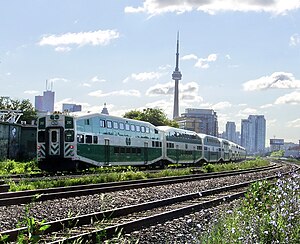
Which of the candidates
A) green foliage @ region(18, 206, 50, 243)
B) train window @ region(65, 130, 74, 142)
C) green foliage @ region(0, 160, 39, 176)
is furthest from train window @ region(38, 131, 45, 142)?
green foliage @ region(18, 206, 50, 243)

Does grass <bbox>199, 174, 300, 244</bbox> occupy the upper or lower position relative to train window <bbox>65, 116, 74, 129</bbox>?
lower

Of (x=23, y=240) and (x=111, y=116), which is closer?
(x=23, y=240)

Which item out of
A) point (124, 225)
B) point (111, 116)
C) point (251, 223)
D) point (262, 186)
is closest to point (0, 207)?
point (124, 225)

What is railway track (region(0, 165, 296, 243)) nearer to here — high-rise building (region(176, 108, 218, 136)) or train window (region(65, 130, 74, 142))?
train window (region(65, 130, 74, 142))

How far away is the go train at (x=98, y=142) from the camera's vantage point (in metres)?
25.3

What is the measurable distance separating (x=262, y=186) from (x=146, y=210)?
288cm

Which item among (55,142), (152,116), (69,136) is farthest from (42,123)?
(152,116)

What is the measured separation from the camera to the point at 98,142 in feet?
87.6

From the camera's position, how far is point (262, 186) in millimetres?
11188

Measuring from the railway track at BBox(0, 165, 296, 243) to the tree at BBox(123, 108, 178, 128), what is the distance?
91.4 metres

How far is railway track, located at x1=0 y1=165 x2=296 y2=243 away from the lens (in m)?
7.35

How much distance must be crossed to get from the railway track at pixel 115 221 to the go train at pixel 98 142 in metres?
11.4

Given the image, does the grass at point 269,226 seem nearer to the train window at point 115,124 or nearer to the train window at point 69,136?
the train window at point 69,136

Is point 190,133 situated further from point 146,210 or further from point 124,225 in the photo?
point 124,225
